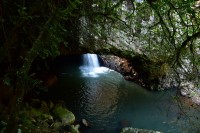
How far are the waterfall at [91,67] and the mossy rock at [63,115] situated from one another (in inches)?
197

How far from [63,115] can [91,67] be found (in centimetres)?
702

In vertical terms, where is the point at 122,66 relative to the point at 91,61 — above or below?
below

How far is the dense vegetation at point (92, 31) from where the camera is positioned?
3270mm

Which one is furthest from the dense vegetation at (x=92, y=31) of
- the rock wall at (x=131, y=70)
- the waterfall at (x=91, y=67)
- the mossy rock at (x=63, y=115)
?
the waterfall at (x=91, y=67)

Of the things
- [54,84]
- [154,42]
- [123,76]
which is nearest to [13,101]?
[154,42]

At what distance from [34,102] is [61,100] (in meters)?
1.34

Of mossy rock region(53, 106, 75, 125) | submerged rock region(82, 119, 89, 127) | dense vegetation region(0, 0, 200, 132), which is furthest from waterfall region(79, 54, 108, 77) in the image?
submerged rock region(82, 119, 89, 127)

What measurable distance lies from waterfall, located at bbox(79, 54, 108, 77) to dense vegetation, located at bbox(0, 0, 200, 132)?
16.0 ft

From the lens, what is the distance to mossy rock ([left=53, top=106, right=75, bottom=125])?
9.09m

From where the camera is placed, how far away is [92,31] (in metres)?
7.11

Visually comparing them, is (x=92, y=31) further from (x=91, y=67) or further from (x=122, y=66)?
(x=91, y=67)

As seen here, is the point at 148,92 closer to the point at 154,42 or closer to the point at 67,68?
the point at 67,68

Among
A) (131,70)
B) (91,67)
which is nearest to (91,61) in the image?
(91,67)

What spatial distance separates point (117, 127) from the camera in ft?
31.5
